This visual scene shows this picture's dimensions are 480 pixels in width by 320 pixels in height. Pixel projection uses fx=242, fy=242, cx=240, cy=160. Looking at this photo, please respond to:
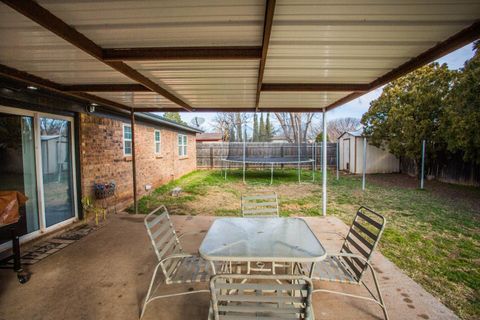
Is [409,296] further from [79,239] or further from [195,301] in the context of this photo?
[79,239]

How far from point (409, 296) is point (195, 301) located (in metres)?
2.35

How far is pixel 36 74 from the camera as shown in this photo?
3.45 m

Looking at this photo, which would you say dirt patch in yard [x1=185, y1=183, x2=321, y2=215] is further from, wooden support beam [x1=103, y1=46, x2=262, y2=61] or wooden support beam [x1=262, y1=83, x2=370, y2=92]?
wooden support beam [x1=103, y1=46, x2=262, y2=61]

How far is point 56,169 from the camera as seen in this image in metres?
4.70

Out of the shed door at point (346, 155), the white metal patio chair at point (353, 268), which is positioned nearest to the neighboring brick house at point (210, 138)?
the shed door at point (346, 155)

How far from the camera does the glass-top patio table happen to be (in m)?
2.00

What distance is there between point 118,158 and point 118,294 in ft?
15.4

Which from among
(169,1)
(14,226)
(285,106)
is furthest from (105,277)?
(285,106)

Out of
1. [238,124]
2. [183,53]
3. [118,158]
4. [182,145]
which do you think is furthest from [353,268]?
[238,124]

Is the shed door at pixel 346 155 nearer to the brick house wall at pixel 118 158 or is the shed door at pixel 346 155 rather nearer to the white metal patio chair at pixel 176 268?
the brick house wall at pixel 118 158

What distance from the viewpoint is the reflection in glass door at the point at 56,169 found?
445cm

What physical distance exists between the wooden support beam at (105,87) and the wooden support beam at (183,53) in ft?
4.66

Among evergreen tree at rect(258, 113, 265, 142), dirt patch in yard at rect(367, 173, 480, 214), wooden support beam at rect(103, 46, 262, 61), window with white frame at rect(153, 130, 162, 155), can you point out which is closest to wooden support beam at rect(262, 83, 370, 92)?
wooden support beam at rect(103, 46, 262, 61)

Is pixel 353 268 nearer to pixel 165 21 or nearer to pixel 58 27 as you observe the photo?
pixel 165 21
